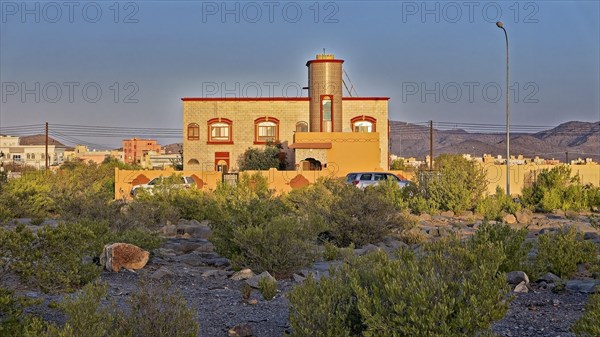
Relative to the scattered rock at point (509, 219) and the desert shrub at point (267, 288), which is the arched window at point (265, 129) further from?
the desert shrub at point (267, 288)

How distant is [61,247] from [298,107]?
54090 mm

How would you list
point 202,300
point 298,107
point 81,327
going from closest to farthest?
1. point 81,327
2. point 202,300
3. point 298,107

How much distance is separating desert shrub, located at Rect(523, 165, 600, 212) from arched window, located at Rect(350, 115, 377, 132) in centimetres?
2889

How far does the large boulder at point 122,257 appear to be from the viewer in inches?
524

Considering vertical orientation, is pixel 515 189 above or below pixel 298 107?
below

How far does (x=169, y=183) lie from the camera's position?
1208 inches

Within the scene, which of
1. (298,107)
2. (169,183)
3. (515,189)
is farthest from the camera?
(298,107)

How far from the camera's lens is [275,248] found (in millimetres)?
13383

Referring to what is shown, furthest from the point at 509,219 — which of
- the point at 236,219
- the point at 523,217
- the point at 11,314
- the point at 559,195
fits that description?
the point at 11,314

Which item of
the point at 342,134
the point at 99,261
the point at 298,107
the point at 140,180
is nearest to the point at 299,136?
the point at 342,134

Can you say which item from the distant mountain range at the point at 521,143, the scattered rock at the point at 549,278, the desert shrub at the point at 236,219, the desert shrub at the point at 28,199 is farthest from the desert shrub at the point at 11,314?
the distant mountain range at the point at 521,143

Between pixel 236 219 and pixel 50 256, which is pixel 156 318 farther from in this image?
pixel 236 219

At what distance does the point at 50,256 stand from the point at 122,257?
346cm

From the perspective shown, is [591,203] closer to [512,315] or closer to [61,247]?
[512,315]
